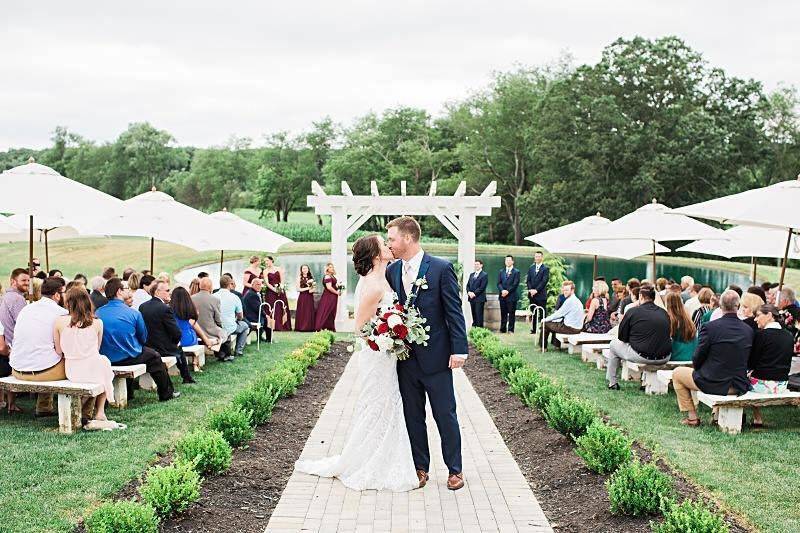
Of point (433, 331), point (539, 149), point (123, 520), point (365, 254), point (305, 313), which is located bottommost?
point (123, 520)

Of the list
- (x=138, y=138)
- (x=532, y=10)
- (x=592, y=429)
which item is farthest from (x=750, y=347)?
(x=138, y=138)

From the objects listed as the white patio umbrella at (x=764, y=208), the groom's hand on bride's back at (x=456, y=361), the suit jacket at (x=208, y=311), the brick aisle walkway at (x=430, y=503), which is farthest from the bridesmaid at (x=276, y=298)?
the groom's hand on bride's back at (x=456, y=361)

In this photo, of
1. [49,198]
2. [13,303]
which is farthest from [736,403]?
[49,198]

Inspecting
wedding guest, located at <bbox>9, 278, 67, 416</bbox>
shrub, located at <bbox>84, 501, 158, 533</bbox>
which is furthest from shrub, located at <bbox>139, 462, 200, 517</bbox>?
wedding guest, located at <bbox>9, 278, 67, 416</bbox>

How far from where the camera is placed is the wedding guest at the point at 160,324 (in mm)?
10047

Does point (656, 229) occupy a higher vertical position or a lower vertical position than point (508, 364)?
higher

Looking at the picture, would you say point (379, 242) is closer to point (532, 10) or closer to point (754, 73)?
point (532, 10)

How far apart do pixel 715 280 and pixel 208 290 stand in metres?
27.9

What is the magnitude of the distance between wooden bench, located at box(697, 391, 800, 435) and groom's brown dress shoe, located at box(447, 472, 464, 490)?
3138 millimetres

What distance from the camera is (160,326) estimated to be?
10.1m

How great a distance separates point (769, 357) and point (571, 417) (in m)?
2.34

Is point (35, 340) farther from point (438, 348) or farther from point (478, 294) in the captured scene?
point (478, 294)

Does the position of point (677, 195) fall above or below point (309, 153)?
below

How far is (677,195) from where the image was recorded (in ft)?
147
